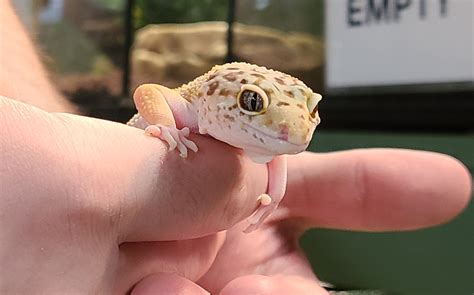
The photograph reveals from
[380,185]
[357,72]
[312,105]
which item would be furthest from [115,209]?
[357,72]

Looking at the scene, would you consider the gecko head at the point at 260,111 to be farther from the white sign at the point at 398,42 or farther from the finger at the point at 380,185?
the white sign at the point at 398,42

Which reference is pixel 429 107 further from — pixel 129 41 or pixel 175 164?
pixel 175 164

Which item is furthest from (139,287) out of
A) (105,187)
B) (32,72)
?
(32,72)

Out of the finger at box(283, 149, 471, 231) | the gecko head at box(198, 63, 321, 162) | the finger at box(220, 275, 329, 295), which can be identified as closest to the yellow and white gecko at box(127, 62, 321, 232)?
the gecko head at box(198, 63, 321, 162)

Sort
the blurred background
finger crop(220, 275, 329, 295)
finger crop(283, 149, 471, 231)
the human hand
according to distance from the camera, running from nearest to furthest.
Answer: the human hand, finger crop(220, 275, 329, 295), finger crop(283, 149, 471, 231), the blurred background

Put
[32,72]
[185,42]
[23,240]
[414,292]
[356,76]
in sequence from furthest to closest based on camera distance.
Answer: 1. [185,42]
2. [356,76]
3. [414,292]
4. [32,72]
5. [23,240]

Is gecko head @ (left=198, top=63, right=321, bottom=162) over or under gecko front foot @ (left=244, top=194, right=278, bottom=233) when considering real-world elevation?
over

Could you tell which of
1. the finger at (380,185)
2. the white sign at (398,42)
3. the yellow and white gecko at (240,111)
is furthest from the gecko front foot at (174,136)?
the white sign at (398,42)

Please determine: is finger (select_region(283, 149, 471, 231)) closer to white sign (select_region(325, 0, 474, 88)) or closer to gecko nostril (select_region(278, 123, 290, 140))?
gecko nostril (select_region(278, 123, 290, 140))
